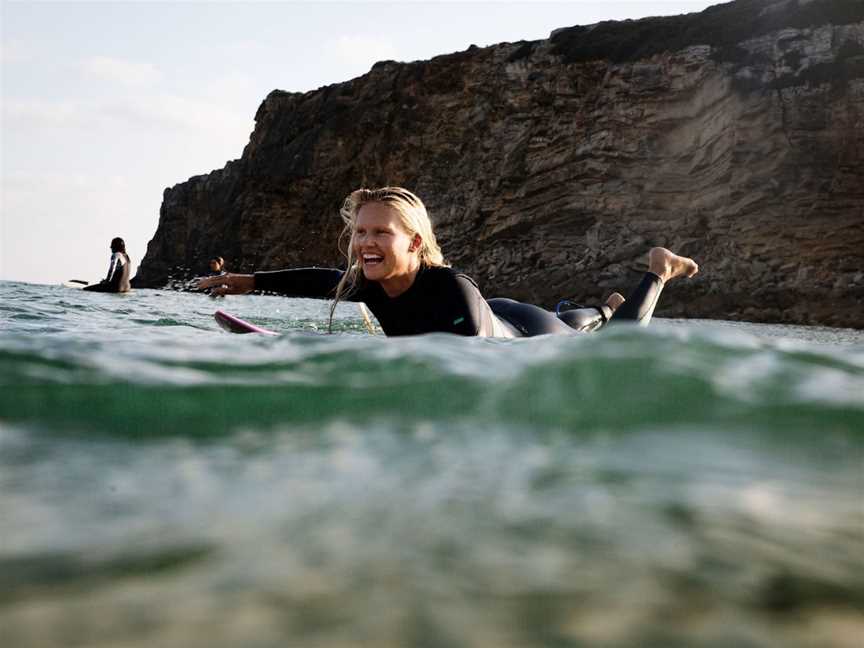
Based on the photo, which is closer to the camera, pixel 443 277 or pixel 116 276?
pixel 443 277

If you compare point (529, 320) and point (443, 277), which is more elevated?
point (443, 277)

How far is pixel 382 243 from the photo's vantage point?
423 centimetres

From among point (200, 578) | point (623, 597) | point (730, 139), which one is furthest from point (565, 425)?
point (730, 139)

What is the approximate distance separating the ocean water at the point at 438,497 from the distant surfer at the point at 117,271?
1198cm

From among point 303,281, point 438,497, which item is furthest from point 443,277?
point 438,497

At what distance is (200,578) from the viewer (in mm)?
875

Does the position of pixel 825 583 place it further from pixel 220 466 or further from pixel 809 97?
pixel 809 97

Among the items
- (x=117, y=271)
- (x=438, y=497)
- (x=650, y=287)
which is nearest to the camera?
(x=438, y=497)

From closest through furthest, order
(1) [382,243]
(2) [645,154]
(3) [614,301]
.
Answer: (1) [382,243] → (3) [614,301] → (2) [645,154]

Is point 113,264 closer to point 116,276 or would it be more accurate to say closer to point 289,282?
point 116,276

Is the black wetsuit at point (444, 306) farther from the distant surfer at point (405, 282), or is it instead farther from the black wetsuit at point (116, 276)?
the black wetsuit at point (116, 276)

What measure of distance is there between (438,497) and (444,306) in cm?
286

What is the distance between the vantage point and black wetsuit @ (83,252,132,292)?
13.4 m

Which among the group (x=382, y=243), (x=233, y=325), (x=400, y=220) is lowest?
(x=233, y=325)
